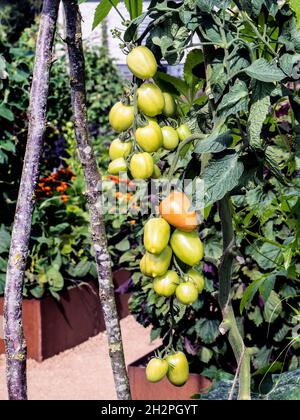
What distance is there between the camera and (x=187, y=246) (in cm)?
107

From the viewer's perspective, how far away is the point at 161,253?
109 cm

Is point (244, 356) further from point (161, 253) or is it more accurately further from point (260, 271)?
point (260, 271)

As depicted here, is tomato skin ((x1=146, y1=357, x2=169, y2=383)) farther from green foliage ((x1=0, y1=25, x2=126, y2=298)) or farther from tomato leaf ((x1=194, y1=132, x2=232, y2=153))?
green foliage ((x1=0, y1=25, x2=126, y2=298))

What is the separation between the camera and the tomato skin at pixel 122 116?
44.9 inches

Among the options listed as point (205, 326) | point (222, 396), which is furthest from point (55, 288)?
point (222, 396)

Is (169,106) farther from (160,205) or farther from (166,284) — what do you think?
(166,284)

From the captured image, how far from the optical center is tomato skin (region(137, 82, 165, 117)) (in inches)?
43.4

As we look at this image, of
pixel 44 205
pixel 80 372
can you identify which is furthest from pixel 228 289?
pixel 44 205

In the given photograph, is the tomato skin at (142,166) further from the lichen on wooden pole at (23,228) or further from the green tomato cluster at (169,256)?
the lichen on wooden pole at (23,228)

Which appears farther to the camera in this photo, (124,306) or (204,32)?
(124,306)

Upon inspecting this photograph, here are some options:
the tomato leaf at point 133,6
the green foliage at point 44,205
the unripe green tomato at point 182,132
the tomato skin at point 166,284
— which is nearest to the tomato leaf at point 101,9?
the tomato leaf at point 133,6

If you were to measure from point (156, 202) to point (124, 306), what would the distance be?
10.6ft

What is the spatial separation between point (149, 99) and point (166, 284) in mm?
283

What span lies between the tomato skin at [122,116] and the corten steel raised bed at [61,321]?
90.8 inches
